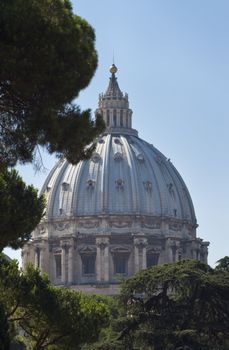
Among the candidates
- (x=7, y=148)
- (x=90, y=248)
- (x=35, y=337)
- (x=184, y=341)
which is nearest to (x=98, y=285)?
(x=90, y=248)

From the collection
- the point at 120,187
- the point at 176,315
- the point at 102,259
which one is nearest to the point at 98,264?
the point at 102,259

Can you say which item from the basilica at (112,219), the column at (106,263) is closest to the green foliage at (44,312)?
the basilica at (112,219)

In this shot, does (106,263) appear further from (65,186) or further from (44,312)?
(44,312)

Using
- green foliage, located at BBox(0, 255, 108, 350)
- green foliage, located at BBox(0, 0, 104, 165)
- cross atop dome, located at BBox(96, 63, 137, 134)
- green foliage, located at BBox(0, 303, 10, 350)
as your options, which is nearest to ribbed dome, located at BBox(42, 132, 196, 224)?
cross atop dome, located at BBox(96, 63, 137, 134)

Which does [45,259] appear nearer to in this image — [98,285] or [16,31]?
[98,285]

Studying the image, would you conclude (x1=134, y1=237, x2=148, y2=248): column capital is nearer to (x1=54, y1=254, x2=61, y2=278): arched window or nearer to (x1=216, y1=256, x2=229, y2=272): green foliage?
(x1=54, y1=254, x2=61, y2=278): arched window

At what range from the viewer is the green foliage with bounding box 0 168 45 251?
20.2 meters

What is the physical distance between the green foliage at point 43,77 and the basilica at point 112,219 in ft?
240

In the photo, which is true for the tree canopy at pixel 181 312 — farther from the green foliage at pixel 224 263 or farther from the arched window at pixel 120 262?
the arched window at pixel 120 262

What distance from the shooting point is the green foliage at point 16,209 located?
20.2 m

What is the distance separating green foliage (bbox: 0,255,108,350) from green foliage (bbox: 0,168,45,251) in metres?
7.59

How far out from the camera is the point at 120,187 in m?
101

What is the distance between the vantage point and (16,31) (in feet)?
57.2

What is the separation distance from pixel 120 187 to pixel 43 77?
8290cm
